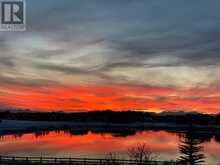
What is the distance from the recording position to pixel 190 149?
22906 millimetres

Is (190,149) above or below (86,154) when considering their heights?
above

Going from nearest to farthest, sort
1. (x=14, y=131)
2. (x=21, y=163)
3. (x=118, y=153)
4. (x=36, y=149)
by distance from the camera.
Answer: (x=21, y=163)
(x=118, y=153)
(x=36, y=149)
(x=14, y=131)

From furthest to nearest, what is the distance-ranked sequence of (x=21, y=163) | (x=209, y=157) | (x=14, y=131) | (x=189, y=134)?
(x=14, y=131)
(x=209, y=157)
(x=21, y=163)
(x=189, y=134)

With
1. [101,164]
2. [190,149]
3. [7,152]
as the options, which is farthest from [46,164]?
[7,152]

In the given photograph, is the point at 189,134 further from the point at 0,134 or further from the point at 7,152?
the point at 0,134

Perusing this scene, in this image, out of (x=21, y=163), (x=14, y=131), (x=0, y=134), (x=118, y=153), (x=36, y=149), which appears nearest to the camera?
(x=21, y=163)

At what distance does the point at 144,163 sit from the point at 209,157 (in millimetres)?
29489

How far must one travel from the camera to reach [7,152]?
7456 centimetres

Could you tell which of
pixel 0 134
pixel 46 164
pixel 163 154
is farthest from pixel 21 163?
pixel 0 134

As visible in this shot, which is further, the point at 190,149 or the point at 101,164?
the point at 101,164

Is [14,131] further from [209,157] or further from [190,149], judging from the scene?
[190,149]

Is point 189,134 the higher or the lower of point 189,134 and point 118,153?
the higher

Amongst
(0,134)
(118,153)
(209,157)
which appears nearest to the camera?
(209,157)

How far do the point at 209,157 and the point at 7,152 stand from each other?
3579 cm
